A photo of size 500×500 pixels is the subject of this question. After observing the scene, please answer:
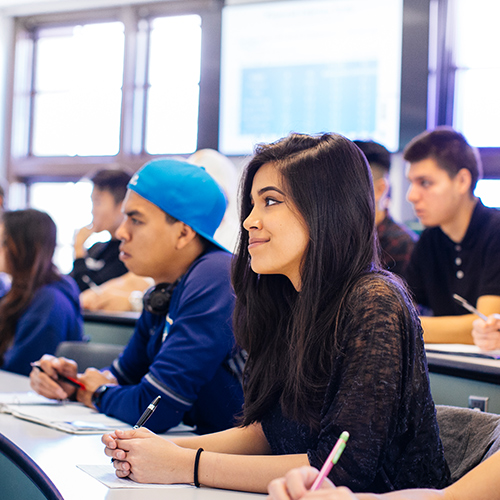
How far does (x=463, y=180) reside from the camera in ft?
8.00

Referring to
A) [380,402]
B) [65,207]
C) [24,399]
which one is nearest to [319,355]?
[380,402]

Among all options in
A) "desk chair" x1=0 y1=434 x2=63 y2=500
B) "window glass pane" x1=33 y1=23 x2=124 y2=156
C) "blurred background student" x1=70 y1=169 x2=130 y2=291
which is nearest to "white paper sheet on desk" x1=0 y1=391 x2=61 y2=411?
"desk chair" x1=0 y1=434 x2=63 y2=500

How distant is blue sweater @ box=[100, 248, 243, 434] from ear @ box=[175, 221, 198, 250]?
0.08m

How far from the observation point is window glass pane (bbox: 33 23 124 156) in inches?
247

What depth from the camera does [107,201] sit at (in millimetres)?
3859

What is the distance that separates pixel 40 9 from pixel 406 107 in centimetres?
401

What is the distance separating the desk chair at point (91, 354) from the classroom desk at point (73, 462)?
56 centimetres

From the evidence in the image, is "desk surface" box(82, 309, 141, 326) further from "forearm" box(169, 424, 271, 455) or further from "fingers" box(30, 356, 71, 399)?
"forearm" box(169, 424, 271, 455)

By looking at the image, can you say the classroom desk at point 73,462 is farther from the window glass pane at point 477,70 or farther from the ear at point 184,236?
the window glass pane at point 477,70

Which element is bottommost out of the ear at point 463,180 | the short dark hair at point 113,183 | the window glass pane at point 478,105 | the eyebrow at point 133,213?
the eyebrow at point 133,213

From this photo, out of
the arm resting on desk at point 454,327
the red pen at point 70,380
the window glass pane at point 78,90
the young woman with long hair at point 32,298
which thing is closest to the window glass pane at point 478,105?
the arm resting on desk at point 454,327

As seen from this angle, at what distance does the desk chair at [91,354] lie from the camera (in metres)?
2.14

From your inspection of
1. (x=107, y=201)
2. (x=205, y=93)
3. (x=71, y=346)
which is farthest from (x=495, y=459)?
(x=205, y=93)

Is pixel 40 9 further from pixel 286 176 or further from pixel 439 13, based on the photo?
pixel 286 176
